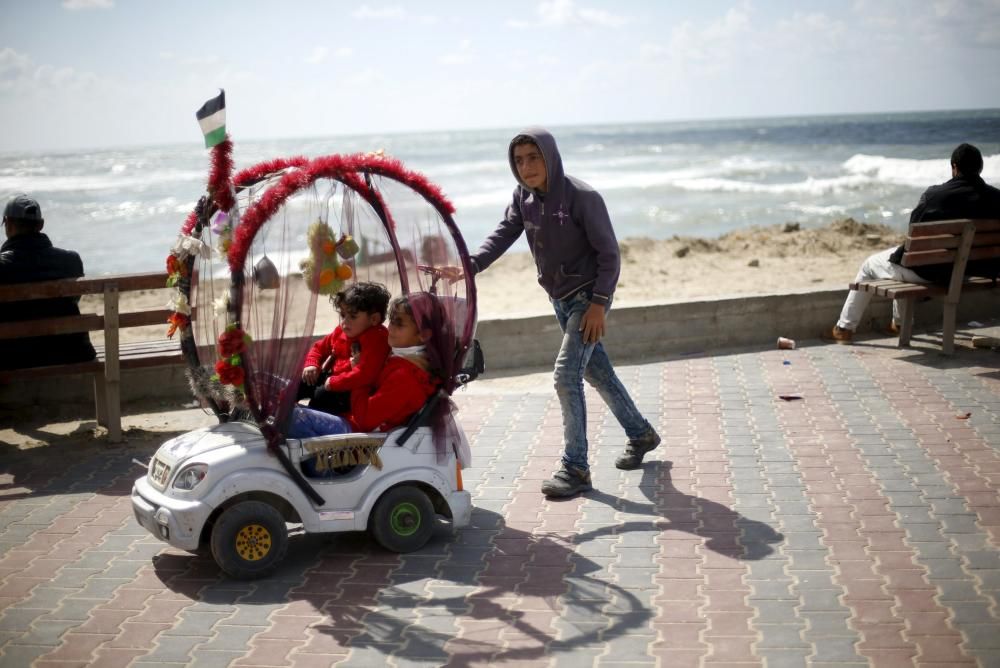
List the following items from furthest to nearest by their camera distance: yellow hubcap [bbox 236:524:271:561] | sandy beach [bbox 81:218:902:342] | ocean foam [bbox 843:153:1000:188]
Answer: ocean foam [bbox 843:153:1000:188], sandy beach [bbox 81:218:902:342], yellow hubcap [bbox 236:524:271:561]

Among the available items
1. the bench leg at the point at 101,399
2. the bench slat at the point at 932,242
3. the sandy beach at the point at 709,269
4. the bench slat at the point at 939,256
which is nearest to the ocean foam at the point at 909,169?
the sandy beach at the point at 709,269

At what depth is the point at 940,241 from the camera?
892 centimetres

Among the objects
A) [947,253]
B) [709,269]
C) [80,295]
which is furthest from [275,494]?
[709,269]

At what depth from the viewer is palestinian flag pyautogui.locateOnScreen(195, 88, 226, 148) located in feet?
16.4

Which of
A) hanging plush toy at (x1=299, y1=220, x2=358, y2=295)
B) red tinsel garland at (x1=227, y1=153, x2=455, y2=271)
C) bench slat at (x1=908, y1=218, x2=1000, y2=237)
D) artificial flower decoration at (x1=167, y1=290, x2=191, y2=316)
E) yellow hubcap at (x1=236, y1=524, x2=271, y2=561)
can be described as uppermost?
red tinsel garland at (x1=227, y1=153, x2=455, y2=271)

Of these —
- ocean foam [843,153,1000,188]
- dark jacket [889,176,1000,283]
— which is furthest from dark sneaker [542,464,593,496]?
ocean foam [843,153,1000,188]

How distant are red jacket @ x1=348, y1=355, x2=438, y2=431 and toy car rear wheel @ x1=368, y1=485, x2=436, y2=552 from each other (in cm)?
36

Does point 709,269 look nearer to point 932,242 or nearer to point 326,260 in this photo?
point 932,242

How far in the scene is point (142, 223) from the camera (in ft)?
103

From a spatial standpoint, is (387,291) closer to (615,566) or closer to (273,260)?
(273,260)

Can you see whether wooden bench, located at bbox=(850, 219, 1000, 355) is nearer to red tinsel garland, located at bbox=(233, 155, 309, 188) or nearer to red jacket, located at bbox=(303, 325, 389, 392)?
red jacket, located at bbox=(303, 325, 389, 392)

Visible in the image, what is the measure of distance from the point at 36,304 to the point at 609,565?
188 inches

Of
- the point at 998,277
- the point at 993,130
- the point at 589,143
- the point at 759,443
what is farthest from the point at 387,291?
the point at 589,143

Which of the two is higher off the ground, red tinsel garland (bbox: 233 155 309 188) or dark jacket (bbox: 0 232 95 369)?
red tinsel garland (bbox: 233 155 309 188)
